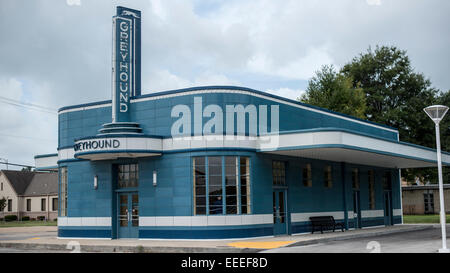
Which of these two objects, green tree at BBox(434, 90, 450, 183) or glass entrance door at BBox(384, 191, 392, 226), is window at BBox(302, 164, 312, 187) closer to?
glass entrance door at BBox(384, 191, 392, 226)

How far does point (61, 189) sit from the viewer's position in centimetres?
2712

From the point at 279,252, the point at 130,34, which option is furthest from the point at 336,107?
the point at 279,252

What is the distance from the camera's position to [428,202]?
57312 mm

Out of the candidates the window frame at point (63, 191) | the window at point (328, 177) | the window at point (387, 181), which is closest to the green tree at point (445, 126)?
the window at point (387, 181)

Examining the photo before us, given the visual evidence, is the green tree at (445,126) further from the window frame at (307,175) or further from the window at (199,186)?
the window at (199,186)

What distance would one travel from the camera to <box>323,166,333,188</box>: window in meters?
28.2

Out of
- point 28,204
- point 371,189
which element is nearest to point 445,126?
point 371,189

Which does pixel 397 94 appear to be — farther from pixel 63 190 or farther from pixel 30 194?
pixel 30 194

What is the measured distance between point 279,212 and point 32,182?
58.9 metres

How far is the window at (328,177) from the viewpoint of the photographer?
2823cm

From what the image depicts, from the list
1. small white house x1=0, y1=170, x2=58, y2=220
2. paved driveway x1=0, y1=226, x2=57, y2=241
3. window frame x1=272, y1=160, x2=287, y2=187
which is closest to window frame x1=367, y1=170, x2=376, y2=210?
window frame x1=272, y1=160, x2=287, y2=187

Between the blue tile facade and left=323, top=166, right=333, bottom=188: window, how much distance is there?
21 cm

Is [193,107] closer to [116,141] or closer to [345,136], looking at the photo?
[116,141]

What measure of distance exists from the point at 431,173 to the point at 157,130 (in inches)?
1621
